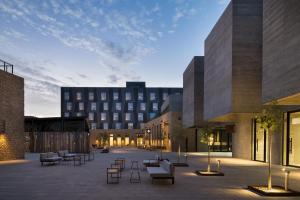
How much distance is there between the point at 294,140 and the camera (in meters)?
25.0

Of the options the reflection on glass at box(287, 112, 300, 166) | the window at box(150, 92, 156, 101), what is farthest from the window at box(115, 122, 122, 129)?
the reflection on glass at box(287, 112, 300, 166)

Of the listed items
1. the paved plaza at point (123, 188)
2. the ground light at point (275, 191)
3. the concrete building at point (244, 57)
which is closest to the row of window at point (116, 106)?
the concrete building at point (244, 57)

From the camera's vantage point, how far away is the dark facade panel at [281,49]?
17453 mm

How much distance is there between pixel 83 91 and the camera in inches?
3871

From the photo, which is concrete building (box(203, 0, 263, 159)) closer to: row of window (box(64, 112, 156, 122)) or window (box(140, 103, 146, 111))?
window (box(140, 103, 146, 111))

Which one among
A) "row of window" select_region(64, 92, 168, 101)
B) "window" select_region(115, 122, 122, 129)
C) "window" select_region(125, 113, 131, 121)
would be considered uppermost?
"row of window" select_region(64, 92, 168, 101)

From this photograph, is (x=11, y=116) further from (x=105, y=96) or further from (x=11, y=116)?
(x=105, y=96)

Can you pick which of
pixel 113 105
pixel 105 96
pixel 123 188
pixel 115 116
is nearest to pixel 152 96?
pixel 113 105

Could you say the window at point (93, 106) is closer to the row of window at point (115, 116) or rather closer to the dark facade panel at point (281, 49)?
the row of window at point (115, 116)

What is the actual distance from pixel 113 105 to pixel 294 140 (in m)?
76.9

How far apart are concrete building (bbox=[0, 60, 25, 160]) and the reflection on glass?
949 inches

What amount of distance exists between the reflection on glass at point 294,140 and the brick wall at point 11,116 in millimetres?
24134

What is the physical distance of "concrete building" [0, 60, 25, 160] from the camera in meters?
28.4

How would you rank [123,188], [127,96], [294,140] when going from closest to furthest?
1. [123,188]
2. [294,140]
3. [127,96]
